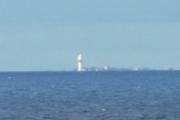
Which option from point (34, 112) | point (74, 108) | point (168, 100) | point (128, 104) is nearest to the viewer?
point (34, 112)

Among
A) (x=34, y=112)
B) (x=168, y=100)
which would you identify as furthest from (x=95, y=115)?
(x=168, y=100)

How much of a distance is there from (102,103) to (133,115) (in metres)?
17.6

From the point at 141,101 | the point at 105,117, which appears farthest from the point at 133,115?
the point at 141,101

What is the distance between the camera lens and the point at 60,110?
73.0 meters

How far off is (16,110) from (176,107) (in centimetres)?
1333

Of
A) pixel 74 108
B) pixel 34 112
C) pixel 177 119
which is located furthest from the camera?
pixel 74 108

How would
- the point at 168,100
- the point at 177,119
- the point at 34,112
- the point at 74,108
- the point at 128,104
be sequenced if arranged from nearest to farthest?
the point at 177,119, the point at 34,112, the point at 74,108, the point at 128,104, the point at 168,100

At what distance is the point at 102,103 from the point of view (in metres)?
83.6

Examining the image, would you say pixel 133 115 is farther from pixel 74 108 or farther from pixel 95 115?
pixel 74 108

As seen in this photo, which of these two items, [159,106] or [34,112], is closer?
[34,112]

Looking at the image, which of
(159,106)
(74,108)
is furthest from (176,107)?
(74,108)

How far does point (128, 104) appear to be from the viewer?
81.3m

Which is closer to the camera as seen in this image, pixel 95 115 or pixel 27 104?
pixel 95 115

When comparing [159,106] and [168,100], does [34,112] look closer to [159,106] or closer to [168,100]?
[159,106]
